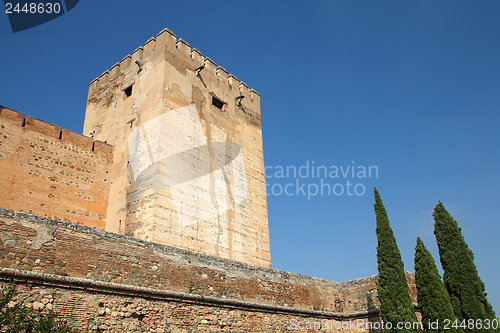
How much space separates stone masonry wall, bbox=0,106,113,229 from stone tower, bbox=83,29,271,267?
1.56ft

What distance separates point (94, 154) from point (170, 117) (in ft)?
7.96

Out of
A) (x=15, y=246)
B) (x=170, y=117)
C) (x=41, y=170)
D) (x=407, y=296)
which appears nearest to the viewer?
(x=15, y=246)

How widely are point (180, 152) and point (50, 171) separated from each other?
10.8 ft

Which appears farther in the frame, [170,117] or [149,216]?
[170,117]

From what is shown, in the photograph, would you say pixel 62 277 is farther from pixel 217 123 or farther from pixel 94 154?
pixel 217 123

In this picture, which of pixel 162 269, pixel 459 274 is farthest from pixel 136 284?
pixel 459 274

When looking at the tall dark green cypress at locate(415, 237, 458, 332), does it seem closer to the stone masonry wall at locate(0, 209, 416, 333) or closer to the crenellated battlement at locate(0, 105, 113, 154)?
the stone masonry wall at locate(0, 209, 416, 333)

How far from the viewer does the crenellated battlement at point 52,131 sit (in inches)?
411

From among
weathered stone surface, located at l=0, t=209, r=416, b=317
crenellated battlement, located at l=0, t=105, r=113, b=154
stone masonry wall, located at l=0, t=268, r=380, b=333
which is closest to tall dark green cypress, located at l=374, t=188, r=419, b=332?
weathered stone surface, located at l=0, t=209, r=416, b=317

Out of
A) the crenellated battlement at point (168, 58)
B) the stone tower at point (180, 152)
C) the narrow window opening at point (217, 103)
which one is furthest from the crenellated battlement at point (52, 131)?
the narrow window opening at point (217, 103)

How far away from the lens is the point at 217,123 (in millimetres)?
13539

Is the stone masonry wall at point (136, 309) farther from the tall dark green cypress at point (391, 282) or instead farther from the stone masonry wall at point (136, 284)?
the tall dark green cypress at point (391, 282)

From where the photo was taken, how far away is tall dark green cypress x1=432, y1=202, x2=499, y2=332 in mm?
9523

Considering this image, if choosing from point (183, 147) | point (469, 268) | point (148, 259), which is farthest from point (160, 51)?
point (469, 268)
